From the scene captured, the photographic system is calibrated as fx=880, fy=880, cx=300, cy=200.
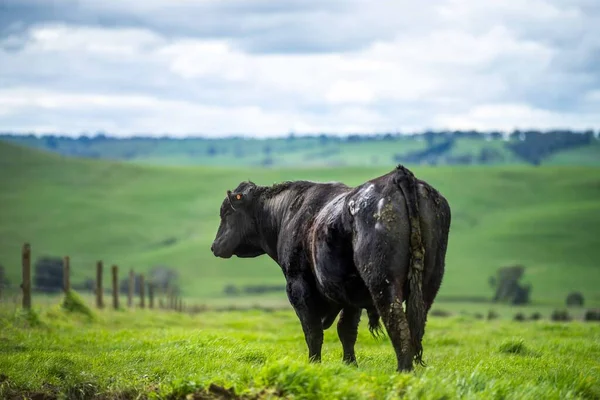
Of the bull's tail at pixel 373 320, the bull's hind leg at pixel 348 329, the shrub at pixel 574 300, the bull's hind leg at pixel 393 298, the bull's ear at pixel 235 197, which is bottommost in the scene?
the shrub at pixel 574 300

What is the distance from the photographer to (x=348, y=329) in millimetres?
12883

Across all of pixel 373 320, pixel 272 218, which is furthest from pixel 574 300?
pixel 373 320

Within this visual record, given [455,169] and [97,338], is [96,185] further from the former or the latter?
[97,338]

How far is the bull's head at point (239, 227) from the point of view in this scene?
14.9 m

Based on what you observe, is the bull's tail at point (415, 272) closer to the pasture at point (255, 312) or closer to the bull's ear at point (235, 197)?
the pasture at point (255, 312)

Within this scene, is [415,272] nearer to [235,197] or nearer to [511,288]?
[235,197]

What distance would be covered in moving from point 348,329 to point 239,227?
3.17 meters

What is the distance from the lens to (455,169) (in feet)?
621

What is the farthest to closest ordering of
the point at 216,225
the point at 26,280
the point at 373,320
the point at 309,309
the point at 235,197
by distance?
the point at 216,225
the point at 26,280
the point at 235,197
the point at 309,309
the point at 373,320

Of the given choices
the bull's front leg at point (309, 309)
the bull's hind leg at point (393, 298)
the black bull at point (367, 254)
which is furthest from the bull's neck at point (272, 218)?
the bull's hind leg at point (393, 298)

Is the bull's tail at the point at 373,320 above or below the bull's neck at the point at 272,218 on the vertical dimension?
below

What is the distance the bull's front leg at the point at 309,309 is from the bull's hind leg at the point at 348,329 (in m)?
0.39

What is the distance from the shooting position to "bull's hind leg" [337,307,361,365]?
12836 mm

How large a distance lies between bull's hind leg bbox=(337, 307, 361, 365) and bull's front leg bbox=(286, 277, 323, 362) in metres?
0.39
